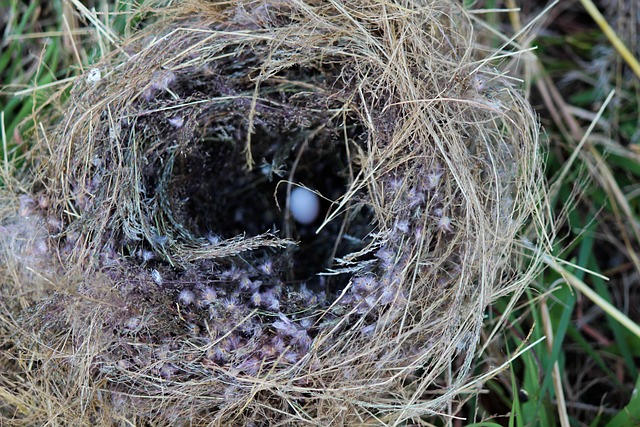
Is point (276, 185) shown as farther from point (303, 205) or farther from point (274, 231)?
point (274, 231)

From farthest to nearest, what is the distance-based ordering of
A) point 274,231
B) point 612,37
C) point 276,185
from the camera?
point 612,37
point 276,185
point 274,231

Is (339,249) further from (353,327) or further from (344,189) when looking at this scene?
(353,327)

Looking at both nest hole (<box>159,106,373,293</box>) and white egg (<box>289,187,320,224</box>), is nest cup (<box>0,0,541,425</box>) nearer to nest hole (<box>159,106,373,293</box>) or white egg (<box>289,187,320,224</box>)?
nest hole (<box>159,106,373,293</box>)

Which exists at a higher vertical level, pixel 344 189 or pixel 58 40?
pixel 58 40

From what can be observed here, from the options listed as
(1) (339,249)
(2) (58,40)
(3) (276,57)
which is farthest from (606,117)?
(2) (58,40)

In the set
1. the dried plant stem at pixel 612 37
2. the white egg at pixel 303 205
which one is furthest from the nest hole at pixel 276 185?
the dried plant stem at pixel 612 37

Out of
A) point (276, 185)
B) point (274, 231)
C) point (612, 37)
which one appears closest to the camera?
point (274, 231)

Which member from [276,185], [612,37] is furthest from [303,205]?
[612,37]
